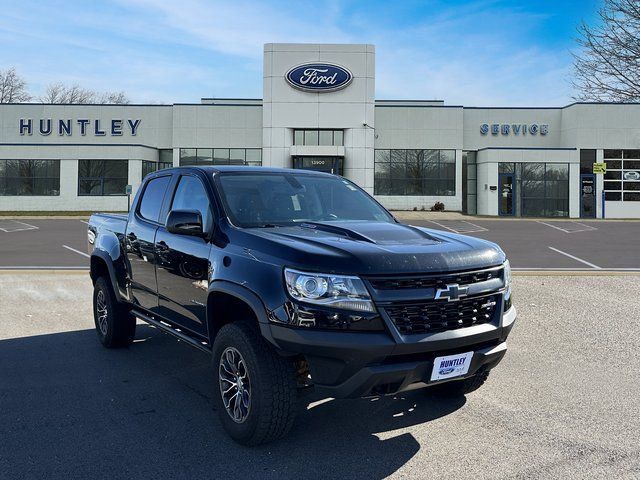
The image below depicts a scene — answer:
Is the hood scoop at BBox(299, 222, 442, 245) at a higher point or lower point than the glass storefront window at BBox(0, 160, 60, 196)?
lower

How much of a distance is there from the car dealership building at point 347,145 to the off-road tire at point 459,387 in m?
31.3

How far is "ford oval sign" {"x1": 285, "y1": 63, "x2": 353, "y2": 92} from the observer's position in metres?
35.4

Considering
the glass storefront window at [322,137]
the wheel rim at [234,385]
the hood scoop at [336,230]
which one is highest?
the glass storefront window at [322,137]

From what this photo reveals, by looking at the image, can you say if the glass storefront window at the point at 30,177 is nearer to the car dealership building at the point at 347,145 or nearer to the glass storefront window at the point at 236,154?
the car dealership building at the point at 347,145

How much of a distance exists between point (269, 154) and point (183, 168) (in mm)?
31716

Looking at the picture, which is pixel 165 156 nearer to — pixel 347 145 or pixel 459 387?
pixel 347 145

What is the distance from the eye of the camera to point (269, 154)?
3634 cm

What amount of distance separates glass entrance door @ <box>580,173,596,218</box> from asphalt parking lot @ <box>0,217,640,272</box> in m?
11.6

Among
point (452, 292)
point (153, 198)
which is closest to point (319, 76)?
point (153, 198)

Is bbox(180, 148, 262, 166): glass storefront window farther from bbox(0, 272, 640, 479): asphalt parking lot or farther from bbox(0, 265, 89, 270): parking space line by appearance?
bbox(0, 272, 640, 479): asphalt parking lot

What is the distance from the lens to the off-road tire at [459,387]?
14.0 feet

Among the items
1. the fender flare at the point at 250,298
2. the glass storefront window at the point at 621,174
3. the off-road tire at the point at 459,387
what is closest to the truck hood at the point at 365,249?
the fender flare at the point at 250,298

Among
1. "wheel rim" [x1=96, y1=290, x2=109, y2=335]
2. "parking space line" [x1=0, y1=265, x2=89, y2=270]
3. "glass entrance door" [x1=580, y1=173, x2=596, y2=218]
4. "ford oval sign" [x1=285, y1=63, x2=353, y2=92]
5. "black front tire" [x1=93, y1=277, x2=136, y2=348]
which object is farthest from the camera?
"glass entrance door" [x1=580, y1=173, x2=596, y2=218]

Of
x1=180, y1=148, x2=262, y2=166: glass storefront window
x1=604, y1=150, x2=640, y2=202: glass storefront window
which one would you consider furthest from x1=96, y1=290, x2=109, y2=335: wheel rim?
x1=604, y1=150, x2=640, y2=202: glass storefront window
